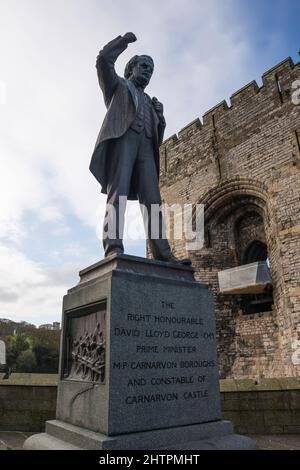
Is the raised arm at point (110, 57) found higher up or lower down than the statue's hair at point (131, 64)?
lower down

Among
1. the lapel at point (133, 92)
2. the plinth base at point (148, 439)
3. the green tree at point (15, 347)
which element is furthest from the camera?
the green tree at point (15, 347)

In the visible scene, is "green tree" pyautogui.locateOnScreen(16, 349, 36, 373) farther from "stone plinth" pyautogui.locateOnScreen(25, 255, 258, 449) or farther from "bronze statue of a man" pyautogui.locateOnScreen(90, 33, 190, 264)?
"bronze statue of a man" pyautogui.locateOnScreen(90, 33, 190, 264)

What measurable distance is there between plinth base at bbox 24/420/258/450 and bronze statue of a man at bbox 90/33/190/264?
144 cm

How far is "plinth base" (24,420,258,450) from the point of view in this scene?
2.14 meters

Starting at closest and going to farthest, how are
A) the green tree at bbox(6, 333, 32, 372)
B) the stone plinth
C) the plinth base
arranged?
1. the plinth base
2. the stone plinth
3. the green tree at bbox(6, 333, 32, 372)

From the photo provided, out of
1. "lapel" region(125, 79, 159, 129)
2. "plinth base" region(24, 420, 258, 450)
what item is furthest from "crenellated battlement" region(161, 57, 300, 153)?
"plinth base" region(24, 420, 258, 450)

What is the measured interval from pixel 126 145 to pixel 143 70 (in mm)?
993

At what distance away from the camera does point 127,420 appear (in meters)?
2.24

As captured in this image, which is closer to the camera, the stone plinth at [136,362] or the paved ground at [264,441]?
the stone plinth at [136,362]

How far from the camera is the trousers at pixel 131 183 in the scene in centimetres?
315

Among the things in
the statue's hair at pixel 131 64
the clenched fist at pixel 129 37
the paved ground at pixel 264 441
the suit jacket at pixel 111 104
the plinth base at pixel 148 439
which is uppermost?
the statue's hair at pixel 131 64

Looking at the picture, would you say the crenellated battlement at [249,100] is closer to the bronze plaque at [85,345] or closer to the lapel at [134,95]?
the lapel at [134,95]

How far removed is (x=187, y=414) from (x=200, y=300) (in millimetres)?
909

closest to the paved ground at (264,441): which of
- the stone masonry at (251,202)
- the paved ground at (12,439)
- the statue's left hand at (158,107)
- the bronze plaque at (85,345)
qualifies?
the paved ground at (12,439)
